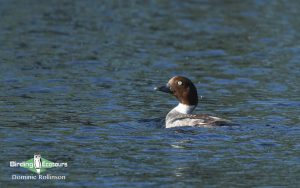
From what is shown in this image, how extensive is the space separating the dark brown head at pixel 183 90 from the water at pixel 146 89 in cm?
67

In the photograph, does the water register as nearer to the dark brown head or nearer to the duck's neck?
the duck's neck

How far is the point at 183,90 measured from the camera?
62.7 feet

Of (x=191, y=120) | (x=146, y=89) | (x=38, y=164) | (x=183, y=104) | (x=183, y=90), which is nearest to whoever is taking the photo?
(x=38, y=164)

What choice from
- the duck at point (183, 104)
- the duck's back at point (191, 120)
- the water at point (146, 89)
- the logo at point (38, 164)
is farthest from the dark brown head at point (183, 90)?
the logo at point (38, 164)

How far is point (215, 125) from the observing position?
17.6 m

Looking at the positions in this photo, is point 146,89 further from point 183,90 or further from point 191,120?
point 191,120

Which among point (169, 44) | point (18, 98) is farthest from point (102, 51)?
point (18, 98)

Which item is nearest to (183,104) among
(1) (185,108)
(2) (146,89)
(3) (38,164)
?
(1) (185,108)

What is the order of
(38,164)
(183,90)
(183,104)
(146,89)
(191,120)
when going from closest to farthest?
(38,164) → (191,120) → (183,90) → (183,104) → (146,89)

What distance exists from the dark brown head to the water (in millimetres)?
666

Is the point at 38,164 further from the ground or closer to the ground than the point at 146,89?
closer to the ground

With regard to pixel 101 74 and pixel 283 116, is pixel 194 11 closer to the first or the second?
pixel 101 74

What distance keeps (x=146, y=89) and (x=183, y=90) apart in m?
3.30

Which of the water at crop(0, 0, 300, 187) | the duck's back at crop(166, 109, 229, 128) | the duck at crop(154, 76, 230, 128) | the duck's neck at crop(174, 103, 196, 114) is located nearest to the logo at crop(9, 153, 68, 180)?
the water at crop(0, 0, 300, 187)
